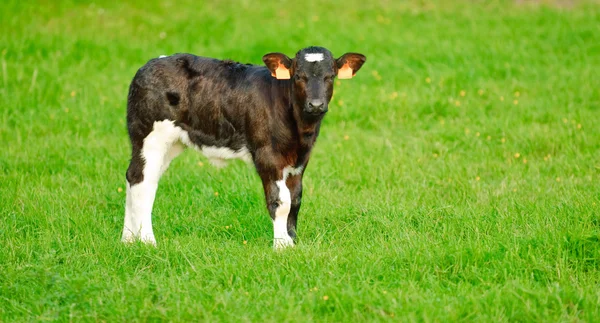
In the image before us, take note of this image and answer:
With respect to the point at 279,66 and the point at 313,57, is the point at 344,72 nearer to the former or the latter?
the point at 313,57

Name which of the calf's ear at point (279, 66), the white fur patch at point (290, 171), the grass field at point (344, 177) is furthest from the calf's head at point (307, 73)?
the grass field at point (344, 177)

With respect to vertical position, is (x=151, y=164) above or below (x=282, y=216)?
above

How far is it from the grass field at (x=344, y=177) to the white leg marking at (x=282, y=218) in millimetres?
228

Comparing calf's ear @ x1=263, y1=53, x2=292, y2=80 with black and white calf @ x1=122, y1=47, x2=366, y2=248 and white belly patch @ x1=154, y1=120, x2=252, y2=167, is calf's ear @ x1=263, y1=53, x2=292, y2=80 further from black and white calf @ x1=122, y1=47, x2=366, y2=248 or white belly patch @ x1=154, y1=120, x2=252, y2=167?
white belly patch @ x1=154, y1=120, x2=252, y2=167

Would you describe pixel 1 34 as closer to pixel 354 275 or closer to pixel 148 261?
pixel 148 261

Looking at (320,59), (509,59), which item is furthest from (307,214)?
(509,59)

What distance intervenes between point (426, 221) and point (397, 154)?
2310 millimetres

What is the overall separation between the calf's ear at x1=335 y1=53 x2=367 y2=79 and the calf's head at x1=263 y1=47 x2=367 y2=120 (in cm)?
7

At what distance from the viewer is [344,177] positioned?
30.2 ft

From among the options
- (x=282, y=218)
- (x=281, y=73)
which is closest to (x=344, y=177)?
(x=282, y=218)

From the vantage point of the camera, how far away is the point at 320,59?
7.05m

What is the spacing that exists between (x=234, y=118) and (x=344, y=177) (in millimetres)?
2106

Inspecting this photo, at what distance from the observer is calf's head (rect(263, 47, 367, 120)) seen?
6.93 metres

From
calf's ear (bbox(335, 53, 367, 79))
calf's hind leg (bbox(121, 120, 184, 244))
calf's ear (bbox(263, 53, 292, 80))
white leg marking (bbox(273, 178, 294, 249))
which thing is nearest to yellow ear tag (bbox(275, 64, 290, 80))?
calf's ear (bbox(263, 53, 292, 80))
